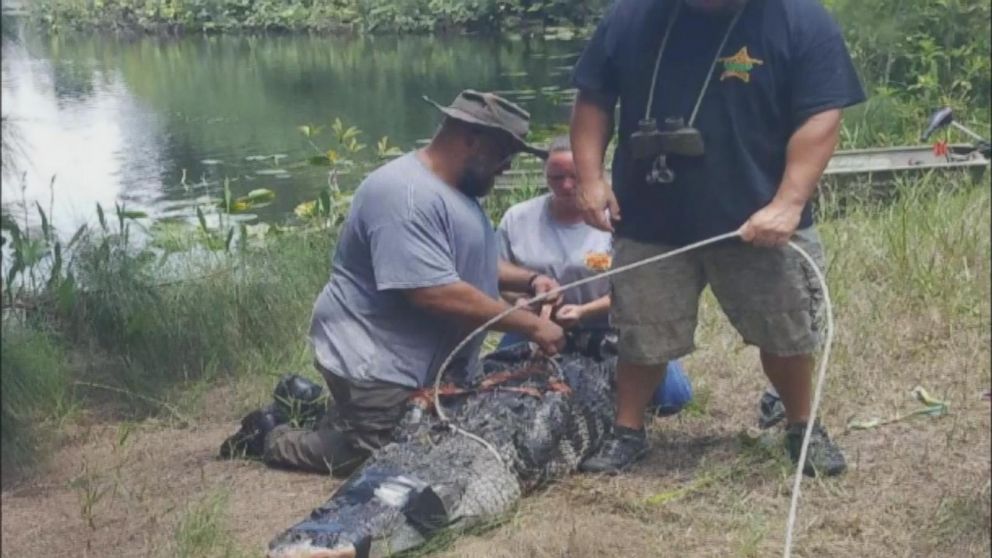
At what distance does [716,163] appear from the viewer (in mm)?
3613

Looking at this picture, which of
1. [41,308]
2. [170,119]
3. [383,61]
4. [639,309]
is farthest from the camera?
[170,119]

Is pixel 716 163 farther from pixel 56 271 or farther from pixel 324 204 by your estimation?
pixel 324 204

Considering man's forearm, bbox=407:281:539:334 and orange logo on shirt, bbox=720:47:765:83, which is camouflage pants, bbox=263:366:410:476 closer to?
man's forearm, bbox=407:281:539:334

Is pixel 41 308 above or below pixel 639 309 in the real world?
below

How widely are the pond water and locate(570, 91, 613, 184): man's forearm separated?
1581 mm

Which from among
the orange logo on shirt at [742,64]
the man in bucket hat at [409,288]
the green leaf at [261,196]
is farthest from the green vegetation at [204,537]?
the green leaf at [261,196]

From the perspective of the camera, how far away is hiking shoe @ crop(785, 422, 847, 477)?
375 cm

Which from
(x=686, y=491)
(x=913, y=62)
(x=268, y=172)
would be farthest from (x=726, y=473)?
(x=268, y=172)

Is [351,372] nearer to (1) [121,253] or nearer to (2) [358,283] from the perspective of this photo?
(2) [358,283]

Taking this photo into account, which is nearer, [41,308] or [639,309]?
[639,309]

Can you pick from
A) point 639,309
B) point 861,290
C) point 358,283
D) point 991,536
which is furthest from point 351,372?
point 861,290

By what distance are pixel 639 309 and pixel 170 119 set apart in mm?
3684

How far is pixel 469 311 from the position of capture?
3.91 meters

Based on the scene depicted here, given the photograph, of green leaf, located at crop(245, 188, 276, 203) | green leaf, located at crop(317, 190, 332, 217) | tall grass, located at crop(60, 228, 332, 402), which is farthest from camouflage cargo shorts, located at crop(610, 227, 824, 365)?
green leaf, located at crop(245, 188, 276, 203)
